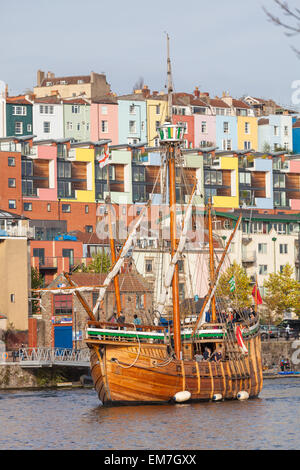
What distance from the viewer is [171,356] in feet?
253

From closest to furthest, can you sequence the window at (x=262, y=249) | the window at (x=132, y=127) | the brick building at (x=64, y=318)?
the brick building at (x=64, y=318)
the window at (x=262, y=249)
the window at (x=132, y=127)

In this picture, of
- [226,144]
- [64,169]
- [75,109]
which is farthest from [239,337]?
[226,144]

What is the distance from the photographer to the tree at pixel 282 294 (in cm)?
14038

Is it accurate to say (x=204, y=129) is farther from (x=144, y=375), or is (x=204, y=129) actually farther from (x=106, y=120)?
(x=144, y=375)

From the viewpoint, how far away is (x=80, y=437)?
62.9 metres

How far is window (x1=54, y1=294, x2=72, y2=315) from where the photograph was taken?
381ft

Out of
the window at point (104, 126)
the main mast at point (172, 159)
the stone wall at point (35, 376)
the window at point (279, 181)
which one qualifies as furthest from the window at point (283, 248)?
the main mast at point (172, 159)

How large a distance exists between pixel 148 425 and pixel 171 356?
36.2 feet

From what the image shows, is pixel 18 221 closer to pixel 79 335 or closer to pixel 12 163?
pixel 79 335

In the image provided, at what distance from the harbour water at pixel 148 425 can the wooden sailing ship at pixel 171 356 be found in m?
1.10

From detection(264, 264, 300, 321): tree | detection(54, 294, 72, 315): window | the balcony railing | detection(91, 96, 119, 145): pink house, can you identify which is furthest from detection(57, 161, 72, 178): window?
the balcony railing

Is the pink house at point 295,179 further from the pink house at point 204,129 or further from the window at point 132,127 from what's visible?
the window at point 132,127

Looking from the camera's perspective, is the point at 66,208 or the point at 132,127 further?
the point at 132,127

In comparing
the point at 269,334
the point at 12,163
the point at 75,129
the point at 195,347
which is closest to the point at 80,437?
the point at 195,347
